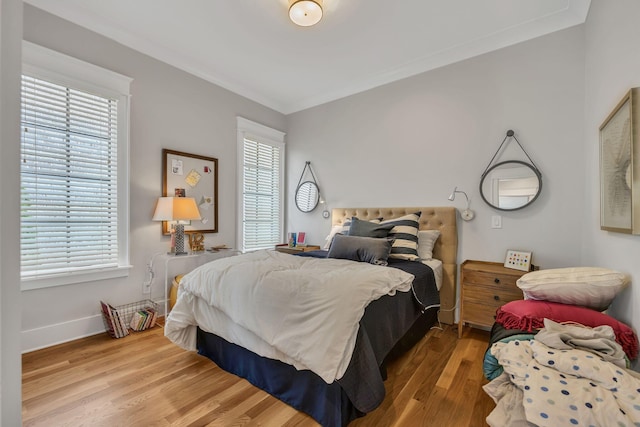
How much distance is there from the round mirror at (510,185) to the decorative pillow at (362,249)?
1.15 m

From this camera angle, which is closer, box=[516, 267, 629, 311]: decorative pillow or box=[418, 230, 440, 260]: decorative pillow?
box=[516, 267, 629, 311]: decorative pillow

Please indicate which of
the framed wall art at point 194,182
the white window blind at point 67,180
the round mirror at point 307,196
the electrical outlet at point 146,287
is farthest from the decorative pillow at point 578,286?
the white window blind at point 67,180

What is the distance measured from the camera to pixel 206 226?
3.45 metres

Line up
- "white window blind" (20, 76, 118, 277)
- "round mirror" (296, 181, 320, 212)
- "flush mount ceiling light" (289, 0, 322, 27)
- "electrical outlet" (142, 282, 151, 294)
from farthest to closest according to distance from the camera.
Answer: "round mirror" (296, 181, 320, 212) → "electrical outlet" (142, 282, 151, 294) → "white window blind" (20, 76, 118, 277) → "flush mount ceiling light" (289, 0, 322, 27)

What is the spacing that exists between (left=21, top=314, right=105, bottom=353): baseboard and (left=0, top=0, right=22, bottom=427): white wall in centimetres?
258

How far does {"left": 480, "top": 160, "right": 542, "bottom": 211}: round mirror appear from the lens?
2543mm

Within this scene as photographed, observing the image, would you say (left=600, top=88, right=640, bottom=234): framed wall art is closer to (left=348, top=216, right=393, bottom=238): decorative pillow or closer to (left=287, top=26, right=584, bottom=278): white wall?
(left=287, top=26, right=584, bottom=278): white wall

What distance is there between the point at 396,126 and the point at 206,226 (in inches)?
103

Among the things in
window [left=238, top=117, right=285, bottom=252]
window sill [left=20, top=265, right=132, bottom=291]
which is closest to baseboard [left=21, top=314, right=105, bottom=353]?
window sill [left=20, top=265, right=132, bottom=291]

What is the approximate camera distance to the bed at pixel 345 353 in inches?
55.2

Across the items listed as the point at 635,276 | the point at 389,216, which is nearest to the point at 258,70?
the point at 389,216

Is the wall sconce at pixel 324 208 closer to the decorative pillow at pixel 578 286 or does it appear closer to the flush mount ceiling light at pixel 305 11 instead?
the flush mount ceiling light at pixel 305 11

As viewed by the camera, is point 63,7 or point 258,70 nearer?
point 63,7

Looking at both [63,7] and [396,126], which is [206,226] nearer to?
[63,7]
